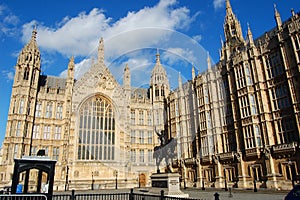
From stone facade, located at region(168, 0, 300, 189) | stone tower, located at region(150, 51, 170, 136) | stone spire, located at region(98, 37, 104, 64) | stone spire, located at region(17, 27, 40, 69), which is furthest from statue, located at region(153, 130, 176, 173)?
stone spire, located at region(17, 27, 40, 69)

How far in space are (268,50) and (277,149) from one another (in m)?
13.3

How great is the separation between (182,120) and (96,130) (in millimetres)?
16863

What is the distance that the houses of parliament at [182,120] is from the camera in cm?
2886

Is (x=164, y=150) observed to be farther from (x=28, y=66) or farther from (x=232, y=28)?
(x=28, y=66)

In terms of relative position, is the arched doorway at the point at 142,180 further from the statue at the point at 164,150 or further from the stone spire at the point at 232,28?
the stone spire at the point at 232,28

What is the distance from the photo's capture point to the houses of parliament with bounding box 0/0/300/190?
94.7ft

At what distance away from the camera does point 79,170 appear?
40.6 metres

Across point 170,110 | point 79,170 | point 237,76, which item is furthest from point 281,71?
point 79,170

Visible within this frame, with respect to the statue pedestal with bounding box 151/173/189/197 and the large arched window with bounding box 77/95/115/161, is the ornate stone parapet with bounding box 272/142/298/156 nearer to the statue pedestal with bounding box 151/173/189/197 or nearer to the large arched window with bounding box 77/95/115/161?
the statue pedestal with bounding box 151/173/189/197

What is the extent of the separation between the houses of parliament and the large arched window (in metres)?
0.19

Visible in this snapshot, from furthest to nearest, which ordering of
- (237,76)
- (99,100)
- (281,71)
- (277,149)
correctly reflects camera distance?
(99,100), (237,76), (281,71), (277,149)

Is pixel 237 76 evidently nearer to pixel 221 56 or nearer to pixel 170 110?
pixel 221 56

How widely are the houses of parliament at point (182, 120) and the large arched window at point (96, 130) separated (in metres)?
0.19

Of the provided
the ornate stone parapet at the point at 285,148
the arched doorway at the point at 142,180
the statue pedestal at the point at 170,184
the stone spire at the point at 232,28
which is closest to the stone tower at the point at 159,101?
the arched doorway at the point at 142,180
